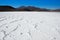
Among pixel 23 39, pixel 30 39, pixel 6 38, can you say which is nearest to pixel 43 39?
pixel 30 39

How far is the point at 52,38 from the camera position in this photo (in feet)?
6.74

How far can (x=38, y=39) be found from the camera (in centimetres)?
203

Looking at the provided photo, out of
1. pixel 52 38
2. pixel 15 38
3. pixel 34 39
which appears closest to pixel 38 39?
pixel 34 39

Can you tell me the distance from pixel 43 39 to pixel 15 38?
533 mm

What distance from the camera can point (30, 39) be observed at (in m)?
2.02

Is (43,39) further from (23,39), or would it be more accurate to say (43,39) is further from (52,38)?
(23,39)

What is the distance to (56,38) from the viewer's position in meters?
2.07

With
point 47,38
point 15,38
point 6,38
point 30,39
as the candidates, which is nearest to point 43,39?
point 47,38

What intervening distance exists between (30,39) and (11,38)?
36cm

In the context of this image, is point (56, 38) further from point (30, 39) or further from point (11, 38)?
point (11, 38)

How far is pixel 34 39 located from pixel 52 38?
35 centimetres

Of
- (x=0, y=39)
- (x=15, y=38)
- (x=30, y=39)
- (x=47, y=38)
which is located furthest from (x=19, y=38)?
(x=47, y=38)

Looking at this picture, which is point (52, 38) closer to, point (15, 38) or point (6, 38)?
point (15, 38)

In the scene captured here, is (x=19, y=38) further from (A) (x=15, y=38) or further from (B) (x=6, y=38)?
(B) (x=6, y=38)
